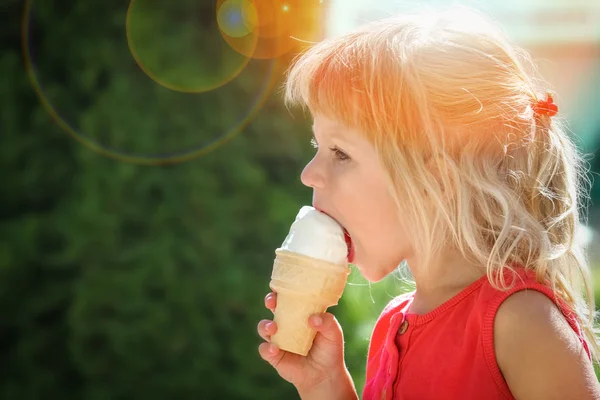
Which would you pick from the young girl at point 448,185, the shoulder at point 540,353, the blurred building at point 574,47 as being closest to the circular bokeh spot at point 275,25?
the young girl at point 448,185

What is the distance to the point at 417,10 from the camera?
2225 millimetres

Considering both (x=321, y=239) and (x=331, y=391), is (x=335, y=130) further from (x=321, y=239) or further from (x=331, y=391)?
(x=331, y=391)

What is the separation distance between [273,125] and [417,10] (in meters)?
1.23

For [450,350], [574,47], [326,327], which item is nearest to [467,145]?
[450,350]

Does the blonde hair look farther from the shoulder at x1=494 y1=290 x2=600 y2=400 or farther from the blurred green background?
the blurred green background

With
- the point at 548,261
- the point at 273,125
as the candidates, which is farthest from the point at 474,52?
the point at 273,125

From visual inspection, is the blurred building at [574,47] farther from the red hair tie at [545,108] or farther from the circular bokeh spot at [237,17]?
the red hair tie at [545,108]

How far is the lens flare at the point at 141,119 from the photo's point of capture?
3.24m

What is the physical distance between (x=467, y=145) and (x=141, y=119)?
1757 millimetres

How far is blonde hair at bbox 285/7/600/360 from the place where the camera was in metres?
1.86

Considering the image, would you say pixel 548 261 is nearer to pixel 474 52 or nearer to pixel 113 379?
pixel 474 52

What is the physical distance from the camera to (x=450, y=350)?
6.07 ft

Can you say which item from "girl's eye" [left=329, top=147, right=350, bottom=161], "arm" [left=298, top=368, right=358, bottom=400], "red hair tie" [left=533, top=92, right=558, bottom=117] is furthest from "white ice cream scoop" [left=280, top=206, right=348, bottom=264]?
"red hair tie" [left=533, top=92, right=558, bottom=117]

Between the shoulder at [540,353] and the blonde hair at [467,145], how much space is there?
0.42 feet
